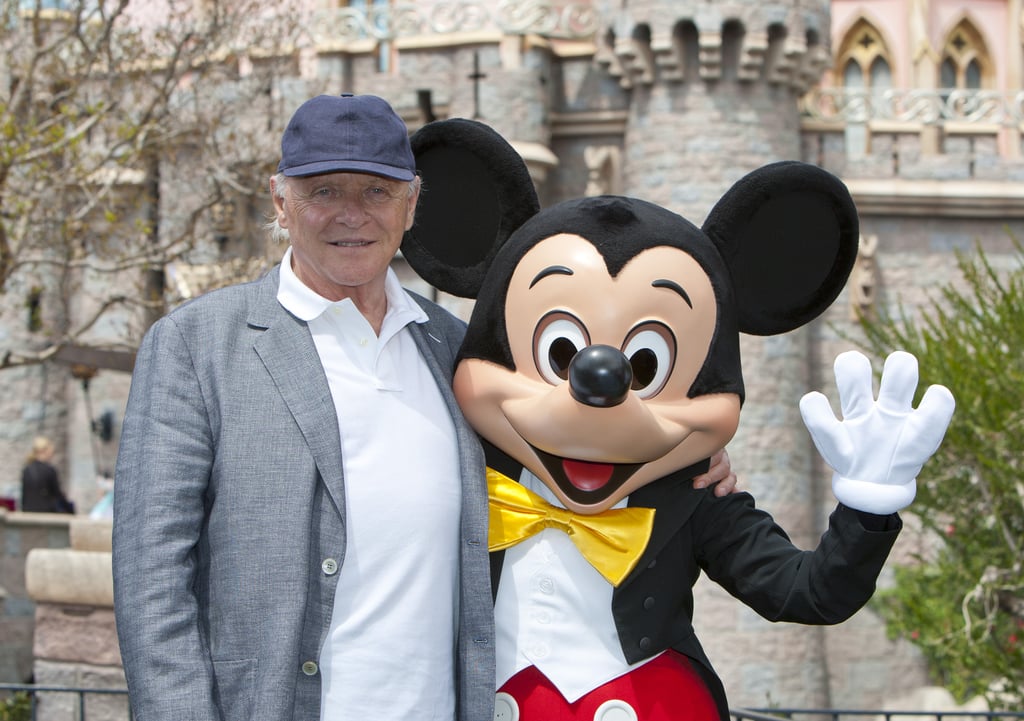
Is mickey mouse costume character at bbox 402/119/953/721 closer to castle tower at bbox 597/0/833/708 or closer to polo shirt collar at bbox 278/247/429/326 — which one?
polo shirt collar at bbox 278/247/429/326

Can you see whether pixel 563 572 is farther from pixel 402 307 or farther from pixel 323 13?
pixel 323 13

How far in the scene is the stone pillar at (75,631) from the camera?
20.6 feet

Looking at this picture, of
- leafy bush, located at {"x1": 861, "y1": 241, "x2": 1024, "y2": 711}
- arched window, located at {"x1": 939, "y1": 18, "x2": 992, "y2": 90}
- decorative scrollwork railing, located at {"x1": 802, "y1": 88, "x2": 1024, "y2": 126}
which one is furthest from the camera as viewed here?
arched window, located at {"x1": 939, "y1": 18, "x2": 992, "y2": 90}

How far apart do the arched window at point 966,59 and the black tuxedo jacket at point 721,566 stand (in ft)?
69.0

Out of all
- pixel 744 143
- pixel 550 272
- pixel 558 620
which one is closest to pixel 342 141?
pixel 550 272

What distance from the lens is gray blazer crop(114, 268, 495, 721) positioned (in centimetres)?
222

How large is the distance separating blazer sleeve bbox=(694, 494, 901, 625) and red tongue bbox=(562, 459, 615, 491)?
0.24m

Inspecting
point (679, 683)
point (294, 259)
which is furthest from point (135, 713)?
point (679, 683)

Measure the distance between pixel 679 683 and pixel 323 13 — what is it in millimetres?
9894

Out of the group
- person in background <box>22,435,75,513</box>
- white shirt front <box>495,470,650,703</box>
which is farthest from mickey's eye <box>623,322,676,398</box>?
person in background <box>22,435,75,513</box>

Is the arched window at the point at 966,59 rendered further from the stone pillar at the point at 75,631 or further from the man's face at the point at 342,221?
the man's face at the point at 342,221

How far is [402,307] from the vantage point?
262 cm

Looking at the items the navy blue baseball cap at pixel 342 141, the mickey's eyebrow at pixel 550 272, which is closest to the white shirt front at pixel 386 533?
the navy blue baseball cap at pixel 342 141

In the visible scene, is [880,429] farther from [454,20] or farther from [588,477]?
[454,20]
